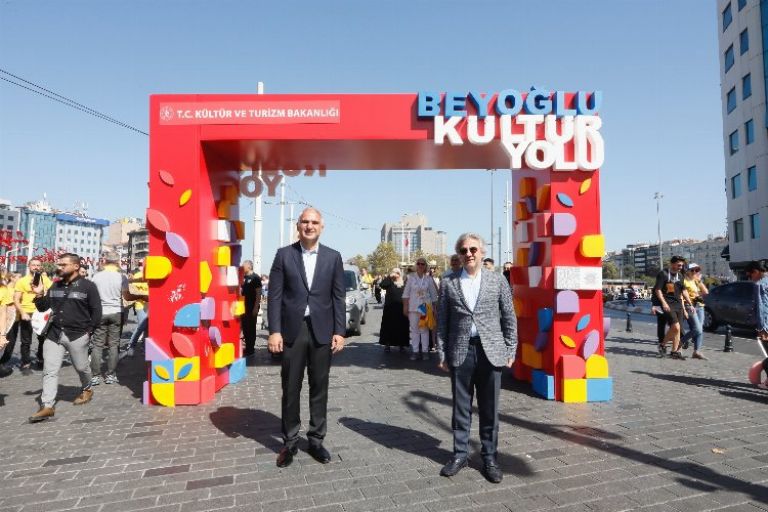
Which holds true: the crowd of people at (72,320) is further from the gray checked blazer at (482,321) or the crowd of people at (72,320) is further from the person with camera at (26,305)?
the gray checked blazer at (482,321)

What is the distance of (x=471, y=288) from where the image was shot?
12.5 feet

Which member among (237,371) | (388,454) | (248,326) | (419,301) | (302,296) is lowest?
(388,454)

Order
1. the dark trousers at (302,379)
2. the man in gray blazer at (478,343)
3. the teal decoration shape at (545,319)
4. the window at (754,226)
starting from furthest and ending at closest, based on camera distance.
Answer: the window at (754,226), the teal decoration shape at (545,319), the dark trousers at (302,379), the man in gray blazer at (478,343)

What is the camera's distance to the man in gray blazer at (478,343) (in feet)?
12.1

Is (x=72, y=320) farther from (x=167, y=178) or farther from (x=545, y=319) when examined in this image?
(x=545, y=319)

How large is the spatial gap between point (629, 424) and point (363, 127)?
449 centimetres

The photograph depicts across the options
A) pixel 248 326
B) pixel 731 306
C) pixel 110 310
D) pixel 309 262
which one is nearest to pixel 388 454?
pixel 309 262

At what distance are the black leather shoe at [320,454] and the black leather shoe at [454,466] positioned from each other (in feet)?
3.11

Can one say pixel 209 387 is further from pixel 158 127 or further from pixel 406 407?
pixel 158 127

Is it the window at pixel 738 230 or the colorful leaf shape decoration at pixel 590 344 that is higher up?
the window at pixel 738 230

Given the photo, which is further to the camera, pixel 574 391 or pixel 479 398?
pixel 574 391

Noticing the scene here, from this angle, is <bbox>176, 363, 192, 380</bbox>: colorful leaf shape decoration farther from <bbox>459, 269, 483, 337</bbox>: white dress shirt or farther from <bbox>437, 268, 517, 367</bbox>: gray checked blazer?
<bbox>459, 269, 483, 337</bbox>: white dress shirt

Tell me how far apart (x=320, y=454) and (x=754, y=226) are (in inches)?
1426

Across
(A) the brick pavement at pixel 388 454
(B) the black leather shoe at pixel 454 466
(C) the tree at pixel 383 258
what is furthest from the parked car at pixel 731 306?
(C) the tree at pixel 383 258
